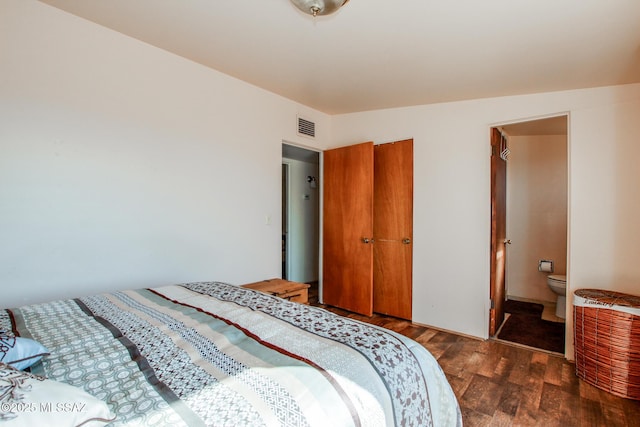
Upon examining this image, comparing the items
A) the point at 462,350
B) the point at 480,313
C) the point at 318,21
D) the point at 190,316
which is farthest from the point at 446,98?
the point at 190,316

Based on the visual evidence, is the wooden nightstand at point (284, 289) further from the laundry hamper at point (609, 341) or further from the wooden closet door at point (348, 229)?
the laundry hamper at point (609, 341)

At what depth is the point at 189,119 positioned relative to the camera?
2.39m

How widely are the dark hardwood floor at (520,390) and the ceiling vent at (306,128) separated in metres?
2.51

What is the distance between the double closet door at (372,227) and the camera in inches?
129

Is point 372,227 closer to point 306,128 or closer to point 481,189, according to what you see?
point 481,189

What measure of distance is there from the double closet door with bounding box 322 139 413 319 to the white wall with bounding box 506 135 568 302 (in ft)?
6.22

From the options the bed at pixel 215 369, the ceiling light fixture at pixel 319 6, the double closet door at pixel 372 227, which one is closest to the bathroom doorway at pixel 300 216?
the double closet door at pixel 372 227

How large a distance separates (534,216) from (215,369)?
447cm

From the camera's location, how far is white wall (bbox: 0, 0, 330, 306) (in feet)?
5.57

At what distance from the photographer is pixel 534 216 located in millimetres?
3992

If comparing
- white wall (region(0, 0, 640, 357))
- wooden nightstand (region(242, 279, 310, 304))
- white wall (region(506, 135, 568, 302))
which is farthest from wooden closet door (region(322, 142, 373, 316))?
white wall (region(506, 135, 568, 302))

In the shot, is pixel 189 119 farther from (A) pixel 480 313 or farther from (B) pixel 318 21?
(A) pixel 480 313

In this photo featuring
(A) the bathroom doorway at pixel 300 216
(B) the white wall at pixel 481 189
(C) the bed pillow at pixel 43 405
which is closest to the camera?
(C) the bed pillow at pixel 43 405

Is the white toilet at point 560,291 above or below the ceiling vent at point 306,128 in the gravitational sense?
below
